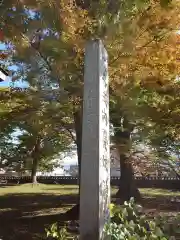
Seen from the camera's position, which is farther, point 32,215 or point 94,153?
point 32,215

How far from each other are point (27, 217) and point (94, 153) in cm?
741

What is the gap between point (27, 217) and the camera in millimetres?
10648

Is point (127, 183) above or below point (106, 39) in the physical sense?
below

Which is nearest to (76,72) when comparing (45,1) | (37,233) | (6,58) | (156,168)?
(45,1)

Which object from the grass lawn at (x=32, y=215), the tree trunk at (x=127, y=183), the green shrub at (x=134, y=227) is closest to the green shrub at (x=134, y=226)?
the green shrub at (x=134, y=227)

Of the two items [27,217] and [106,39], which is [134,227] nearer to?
[106,39]

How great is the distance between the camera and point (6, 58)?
9.12m

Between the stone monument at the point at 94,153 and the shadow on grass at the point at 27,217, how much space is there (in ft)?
14.4

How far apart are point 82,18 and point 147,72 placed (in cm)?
217

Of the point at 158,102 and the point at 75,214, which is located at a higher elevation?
the point at 158,102

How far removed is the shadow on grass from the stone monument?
14.4ft

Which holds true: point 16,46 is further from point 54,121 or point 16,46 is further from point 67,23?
point 54,121

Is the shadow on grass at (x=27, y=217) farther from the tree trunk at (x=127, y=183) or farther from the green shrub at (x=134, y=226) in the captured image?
the green shrub at (x=134, y=226)

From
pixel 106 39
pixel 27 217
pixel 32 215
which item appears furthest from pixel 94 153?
pixel 32 215
